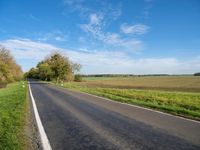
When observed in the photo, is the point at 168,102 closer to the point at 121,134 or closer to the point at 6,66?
the point at 121,134

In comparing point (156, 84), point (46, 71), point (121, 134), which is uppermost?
point (46, 71)

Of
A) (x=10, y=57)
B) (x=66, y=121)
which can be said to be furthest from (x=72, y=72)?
(x=66, y=121)

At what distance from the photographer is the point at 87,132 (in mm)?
6664

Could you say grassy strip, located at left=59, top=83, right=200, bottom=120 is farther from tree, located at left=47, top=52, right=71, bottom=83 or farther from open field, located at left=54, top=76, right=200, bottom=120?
tree, located at left=47, top=52, right=71, bottom=83

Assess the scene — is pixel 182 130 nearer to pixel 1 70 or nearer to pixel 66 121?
pixel 66 121

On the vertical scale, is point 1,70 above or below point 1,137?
above

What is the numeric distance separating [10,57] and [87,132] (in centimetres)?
5963

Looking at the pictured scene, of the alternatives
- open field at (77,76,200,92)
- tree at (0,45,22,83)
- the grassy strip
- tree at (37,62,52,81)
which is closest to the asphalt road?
the grassy strip

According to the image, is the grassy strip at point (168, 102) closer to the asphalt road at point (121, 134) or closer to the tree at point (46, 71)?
the asphalt road at point (121, 134)

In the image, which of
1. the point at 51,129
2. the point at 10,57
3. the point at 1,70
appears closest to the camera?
the point at 51,129

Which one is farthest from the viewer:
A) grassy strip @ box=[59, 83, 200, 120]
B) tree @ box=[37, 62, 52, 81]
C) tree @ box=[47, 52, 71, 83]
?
tree @ box=[37, 62, 52, 81]

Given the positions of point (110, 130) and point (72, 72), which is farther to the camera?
point (72, 72)

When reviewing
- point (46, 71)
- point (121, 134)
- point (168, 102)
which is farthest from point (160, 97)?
point (46, 71)

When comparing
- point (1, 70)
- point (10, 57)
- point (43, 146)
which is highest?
point (10, 57)
